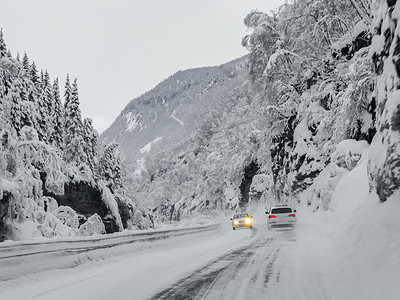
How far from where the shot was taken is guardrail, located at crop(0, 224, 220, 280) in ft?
23.0

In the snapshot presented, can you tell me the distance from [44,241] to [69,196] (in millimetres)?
28202

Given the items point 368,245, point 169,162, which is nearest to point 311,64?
point 368,245

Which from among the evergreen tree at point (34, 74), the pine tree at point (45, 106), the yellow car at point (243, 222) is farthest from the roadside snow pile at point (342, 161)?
the evergreen tree at point (34, 74)

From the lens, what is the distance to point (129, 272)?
8242 mm

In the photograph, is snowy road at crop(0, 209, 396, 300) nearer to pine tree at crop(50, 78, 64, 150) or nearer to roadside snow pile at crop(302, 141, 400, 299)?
roadside snow pile at crop(302, 141, 400, 299)

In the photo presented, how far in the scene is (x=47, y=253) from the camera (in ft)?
26.8

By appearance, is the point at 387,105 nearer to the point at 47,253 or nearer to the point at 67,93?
the point at 47,253

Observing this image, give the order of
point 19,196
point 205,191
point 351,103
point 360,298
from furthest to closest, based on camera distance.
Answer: point 205,191, point 351,103, point 19,196, point 360,298

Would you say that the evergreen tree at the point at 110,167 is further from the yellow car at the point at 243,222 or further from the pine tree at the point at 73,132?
the yellow car at the point at 243,222

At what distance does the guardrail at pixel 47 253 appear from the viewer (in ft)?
23.0

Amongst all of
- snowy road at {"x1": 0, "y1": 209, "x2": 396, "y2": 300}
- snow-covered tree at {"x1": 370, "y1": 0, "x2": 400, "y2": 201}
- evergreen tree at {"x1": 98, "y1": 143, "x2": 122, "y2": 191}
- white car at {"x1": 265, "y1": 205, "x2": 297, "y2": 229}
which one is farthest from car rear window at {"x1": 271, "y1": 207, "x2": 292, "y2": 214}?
evergreen tree at {"x1": 98, "y1": 143, "x2": 122, "y2": 191}

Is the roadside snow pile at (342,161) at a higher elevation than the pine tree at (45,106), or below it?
below

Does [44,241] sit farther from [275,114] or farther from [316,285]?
[275,114]

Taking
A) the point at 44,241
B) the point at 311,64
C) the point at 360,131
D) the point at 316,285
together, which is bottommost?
the point at 316,285
